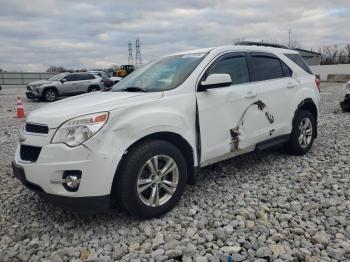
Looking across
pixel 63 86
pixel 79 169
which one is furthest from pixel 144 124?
pixel 63 86

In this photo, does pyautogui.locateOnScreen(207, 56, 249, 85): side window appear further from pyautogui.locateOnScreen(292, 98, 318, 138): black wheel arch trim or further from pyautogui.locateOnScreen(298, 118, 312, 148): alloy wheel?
pyautogui.locateOnScreen(298, 118, 312, 148): alloy wheel

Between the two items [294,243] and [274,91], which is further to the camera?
[274,91]

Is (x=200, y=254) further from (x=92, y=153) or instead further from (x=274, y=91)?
(x=274, y=91)

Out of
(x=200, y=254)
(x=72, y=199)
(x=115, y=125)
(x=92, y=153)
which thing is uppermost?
(x=115, y=125)

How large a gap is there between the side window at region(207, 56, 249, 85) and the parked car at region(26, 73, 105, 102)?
52.1 feet

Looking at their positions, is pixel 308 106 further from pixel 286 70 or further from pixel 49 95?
pixel 49 95

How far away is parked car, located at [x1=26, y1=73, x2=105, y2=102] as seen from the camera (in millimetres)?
18406

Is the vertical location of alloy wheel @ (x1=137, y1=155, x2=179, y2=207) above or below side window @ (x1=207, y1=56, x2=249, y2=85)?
below

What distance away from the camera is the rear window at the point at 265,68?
4676mm

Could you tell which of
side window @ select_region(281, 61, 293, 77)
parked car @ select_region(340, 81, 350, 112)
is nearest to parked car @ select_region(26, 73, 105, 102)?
parked car @ select_region(340, 81, 350, 112)

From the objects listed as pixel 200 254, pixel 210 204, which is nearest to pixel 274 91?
pixel 210 204

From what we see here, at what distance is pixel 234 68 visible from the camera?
4418 millimetres

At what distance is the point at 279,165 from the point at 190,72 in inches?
83.9

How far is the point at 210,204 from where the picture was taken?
3822mm
